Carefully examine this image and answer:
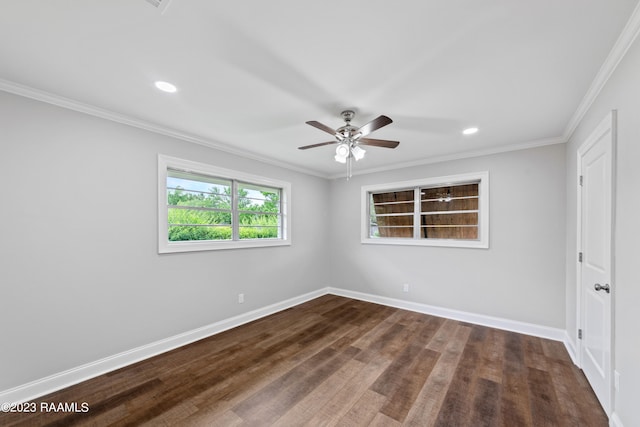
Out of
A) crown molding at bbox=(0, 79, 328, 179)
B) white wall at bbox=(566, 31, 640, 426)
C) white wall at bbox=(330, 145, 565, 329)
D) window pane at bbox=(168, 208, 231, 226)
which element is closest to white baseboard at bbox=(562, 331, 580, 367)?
white wall at bbox=(330, 145, 565, 329)

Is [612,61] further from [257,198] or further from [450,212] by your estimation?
[257,198]

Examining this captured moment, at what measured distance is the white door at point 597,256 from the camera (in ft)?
5.85

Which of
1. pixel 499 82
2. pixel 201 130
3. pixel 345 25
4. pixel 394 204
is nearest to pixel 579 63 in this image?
pixel 499 82

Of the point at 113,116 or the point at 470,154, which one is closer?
the point at 113,116

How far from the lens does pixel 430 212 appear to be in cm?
418

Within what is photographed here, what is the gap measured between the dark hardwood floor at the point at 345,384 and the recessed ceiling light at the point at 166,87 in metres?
2.53

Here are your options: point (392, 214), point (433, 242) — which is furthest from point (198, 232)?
point (433, 242)

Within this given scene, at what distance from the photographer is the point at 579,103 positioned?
2.25 m

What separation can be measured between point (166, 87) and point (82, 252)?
1704mm

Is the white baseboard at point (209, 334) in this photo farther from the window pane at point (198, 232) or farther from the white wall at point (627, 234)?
the white wall at point (627, 234)

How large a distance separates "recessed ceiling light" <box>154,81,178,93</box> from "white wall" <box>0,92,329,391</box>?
94 cm

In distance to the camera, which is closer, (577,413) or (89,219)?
(577,413)

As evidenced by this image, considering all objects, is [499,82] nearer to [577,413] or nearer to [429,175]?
[429,175]

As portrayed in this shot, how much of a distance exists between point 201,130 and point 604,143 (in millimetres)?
3695
